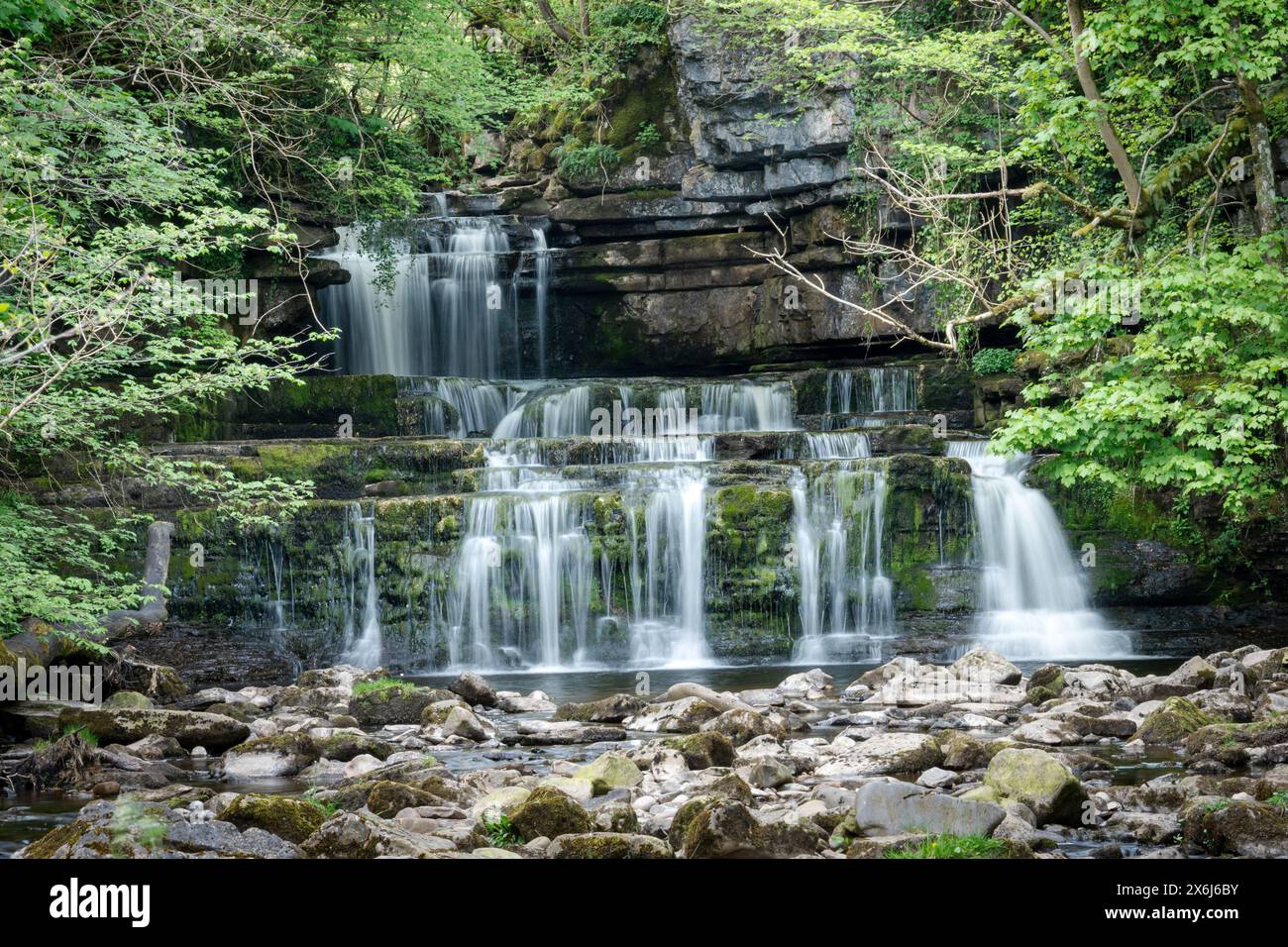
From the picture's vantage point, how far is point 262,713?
11688 mm

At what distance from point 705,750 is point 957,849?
3.09 metres

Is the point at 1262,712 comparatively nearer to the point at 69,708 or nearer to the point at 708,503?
the point at 708,503

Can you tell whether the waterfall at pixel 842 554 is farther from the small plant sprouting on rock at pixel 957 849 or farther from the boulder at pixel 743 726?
the small plant sprouting on rock at pixel 957 849

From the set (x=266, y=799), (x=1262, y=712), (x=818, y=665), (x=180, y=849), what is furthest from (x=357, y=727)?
(x=1262, y=712)

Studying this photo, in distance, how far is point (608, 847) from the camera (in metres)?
5.54

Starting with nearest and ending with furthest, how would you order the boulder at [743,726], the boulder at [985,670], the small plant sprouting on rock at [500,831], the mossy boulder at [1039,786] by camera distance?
the small plant sprouting on rock at [500,831] < the mossy boulder at [1039,786] < the boulder at [743,726] < the boulder at [985,670]

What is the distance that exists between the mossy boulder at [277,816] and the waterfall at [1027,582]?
11.2 meters

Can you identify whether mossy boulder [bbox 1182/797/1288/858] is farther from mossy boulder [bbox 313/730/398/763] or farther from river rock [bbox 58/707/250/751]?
river rock [bbox 58/707/250/751]

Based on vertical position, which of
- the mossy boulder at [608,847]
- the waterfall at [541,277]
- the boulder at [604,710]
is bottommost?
the boulder at [604,710]

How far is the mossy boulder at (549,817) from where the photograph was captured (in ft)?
19.8

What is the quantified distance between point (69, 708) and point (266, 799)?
4.61 metres

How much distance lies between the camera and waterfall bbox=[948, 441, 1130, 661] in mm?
15367

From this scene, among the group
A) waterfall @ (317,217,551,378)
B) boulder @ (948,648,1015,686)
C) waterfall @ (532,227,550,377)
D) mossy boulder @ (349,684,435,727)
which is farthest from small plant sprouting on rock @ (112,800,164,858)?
waterfall @ (532,227,550,377)

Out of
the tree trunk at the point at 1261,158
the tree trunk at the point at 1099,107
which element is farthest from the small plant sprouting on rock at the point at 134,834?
the tree trunk at the point at 1261,158
